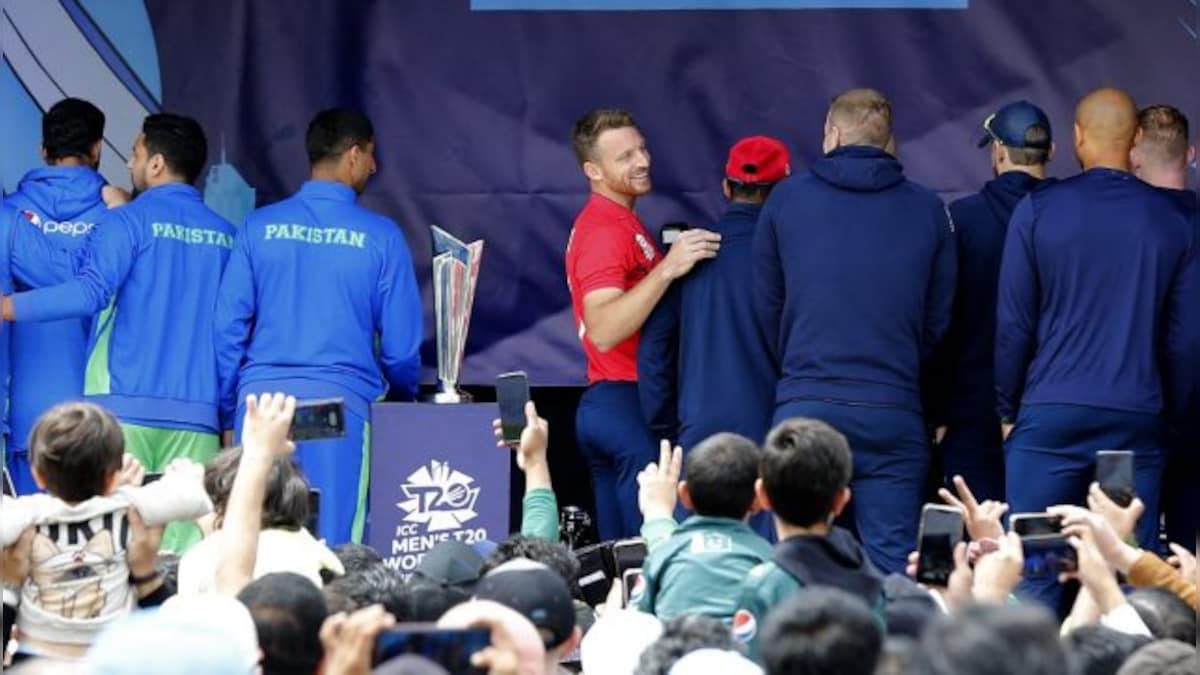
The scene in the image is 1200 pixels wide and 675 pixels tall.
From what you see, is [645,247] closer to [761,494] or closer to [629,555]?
[629,555]

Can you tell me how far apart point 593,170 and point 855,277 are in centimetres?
120

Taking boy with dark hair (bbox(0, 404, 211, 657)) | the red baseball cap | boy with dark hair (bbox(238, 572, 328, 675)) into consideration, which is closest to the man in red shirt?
the red baseball cap

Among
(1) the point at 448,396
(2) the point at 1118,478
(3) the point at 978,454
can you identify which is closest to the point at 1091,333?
(3) the point at 978,454

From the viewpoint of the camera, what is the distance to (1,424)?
7703mm

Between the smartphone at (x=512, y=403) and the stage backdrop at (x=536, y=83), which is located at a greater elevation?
the stage backdrop at (x=536, y=83)

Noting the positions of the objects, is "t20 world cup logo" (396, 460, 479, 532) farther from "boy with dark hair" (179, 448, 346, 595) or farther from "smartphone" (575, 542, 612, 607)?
"boy with dark hair" (179, 448, 346, 595)

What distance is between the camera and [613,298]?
7609 millimetres

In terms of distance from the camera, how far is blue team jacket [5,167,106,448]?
7.91 m

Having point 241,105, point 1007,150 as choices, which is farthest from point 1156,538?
point 241,105

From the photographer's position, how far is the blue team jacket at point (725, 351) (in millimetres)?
7340

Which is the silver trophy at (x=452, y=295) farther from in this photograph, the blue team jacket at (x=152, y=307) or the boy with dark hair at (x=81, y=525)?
the boy with dark hair at (x=81, y=525)

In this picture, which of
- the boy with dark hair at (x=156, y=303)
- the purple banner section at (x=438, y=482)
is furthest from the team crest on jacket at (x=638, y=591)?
the boy with dark hair at (x=156, y=303)

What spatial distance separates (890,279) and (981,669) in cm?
381

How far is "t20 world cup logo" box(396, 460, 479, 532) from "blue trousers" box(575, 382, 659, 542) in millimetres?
442
